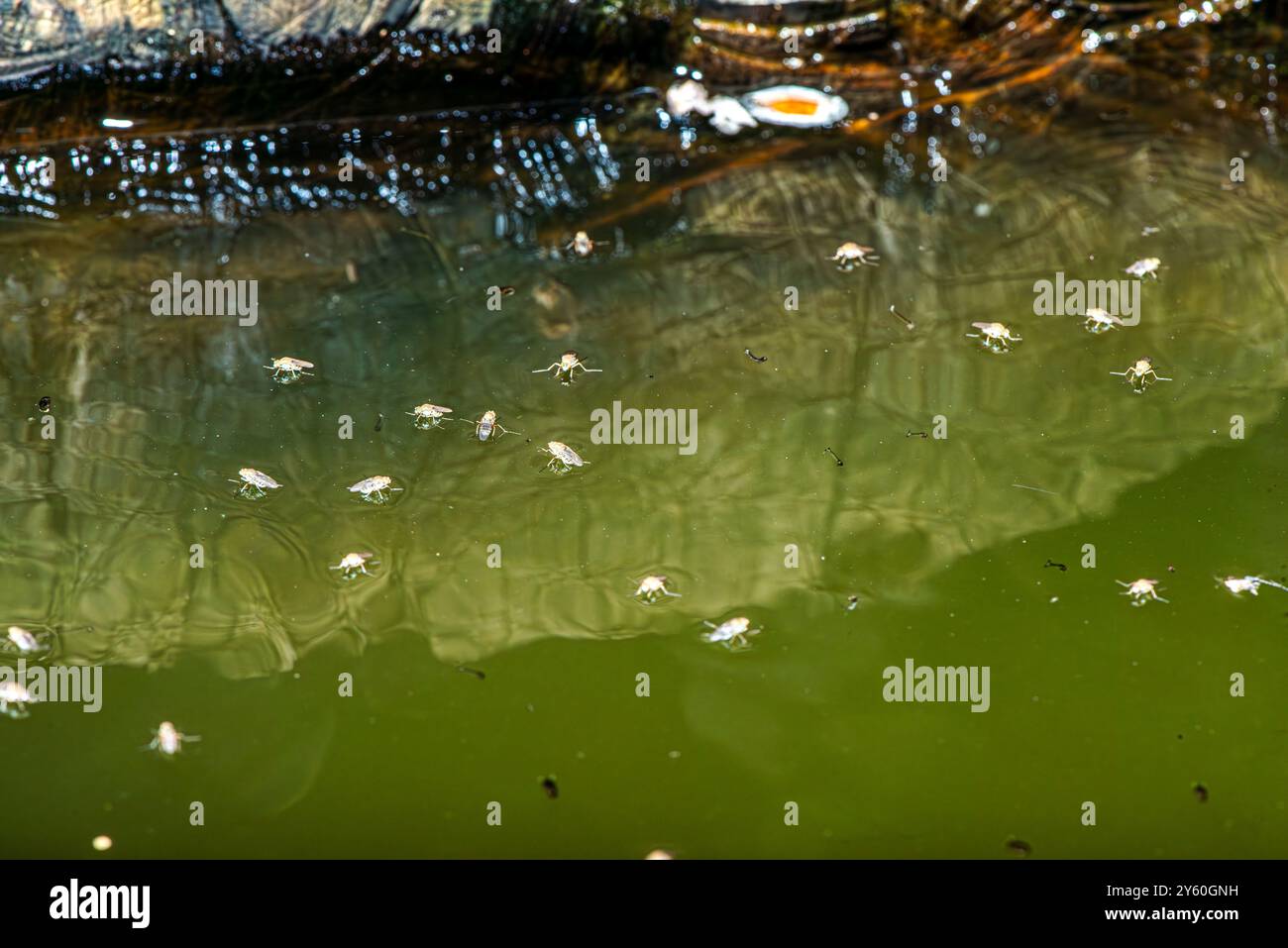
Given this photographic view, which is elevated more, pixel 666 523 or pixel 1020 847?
pixel 666 523

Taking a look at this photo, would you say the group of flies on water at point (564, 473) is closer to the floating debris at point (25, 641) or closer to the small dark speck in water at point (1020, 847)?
the floating debris at point (25, 641)

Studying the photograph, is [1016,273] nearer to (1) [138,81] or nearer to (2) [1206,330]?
(2) [1206,330]

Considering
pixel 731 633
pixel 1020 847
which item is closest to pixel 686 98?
pixel 731 633

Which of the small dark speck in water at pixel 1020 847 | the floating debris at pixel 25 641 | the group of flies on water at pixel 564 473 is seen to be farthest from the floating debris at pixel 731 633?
the floating debris at pixel 25 641

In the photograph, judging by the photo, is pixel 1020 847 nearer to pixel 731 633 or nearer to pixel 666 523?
pixel 731 633

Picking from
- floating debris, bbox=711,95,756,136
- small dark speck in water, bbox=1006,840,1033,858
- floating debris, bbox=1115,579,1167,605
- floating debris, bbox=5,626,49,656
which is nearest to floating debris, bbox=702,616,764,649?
small dark speck in water, bbox=1006,840,1033,858

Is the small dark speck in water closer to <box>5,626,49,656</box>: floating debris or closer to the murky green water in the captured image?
the murky green water
